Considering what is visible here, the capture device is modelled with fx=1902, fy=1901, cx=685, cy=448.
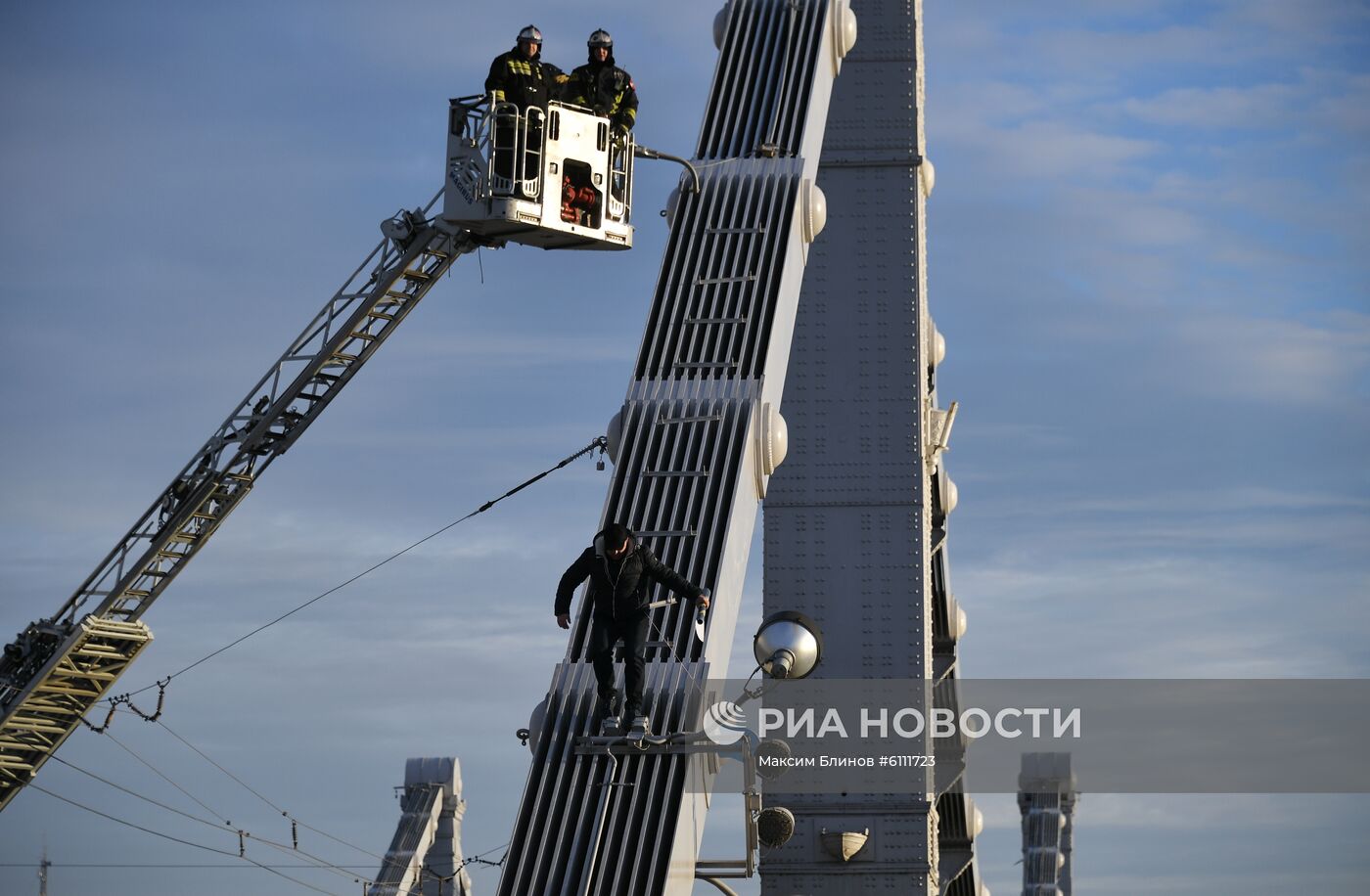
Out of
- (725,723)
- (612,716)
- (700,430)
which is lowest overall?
(612,716)

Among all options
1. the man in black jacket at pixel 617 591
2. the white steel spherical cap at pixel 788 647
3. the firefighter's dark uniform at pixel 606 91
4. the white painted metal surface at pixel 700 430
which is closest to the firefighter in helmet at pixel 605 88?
the firefighter's dark uniform at pixel 606 91

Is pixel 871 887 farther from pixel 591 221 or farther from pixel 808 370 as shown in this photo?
pixel 591 221

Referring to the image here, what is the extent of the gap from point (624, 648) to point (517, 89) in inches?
295

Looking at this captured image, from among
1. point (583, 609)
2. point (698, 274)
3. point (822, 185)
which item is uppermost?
point (822, 185)

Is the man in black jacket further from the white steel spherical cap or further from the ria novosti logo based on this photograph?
the white steel spherical cap

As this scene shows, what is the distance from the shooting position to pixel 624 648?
17094 millimetres

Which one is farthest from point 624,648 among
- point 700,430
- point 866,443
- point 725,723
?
point 866,443

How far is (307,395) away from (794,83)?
10.8 meters

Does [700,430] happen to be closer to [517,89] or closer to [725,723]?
[725,723]

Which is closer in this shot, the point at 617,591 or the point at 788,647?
the point at 617,591

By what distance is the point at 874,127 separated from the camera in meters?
30.5

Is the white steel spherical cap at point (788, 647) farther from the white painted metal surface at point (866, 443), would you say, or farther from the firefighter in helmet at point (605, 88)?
the firefighter in helmet at point (605, 88)

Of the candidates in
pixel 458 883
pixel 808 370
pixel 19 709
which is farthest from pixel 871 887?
pixel 458 883

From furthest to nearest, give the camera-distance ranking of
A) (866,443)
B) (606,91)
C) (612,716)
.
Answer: (866,443), (606,91), (612,716)
